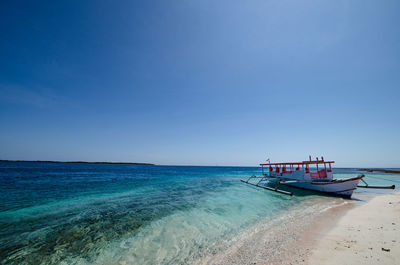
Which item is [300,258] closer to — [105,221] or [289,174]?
[105,221]

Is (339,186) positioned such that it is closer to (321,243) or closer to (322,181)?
(322,181)

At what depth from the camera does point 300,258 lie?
5.32 meters

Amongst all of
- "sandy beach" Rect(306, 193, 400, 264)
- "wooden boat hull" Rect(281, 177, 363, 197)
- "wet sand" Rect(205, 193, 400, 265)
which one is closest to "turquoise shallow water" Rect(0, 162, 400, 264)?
"wet sand" Rect(205, 193, 400, 265)

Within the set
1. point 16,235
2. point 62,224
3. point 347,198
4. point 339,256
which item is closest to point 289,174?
point 347,198

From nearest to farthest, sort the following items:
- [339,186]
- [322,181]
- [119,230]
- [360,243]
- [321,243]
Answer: [360,243] < [321,243] < [119,230] < [339,186] < [322,181]

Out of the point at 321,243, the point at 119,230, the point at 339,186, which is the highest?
the point at 339,186

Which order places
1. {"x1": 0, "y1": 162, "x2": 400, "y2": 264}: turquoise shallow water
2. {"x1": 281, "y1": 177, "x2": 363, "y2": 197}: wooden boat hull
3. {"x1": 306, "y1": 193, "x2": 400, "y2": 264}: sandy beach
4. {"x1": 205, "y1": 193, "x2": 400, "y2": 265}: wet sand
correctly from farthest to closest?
{"x1": 281, "y1": 177, "x2": 363, "y2": 197}: wooden boat hull → {"x1": 0, "y1": 162, "x2": 400, "y2": 264}: turquoise shallow water → {"x1": 205, "y1": 193, "x2": 400, "y2": 265}: wet sand → {"x1": 306, "y1": 193, "x2": 400, "y2": 264}: sandy beach

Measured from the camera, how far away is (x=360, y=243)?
6.13 m

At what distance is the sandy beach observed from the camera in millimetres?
5012

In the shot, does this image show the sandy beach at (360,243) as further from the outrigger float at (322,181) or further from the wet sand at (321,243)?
the outrigger float at (322,181)

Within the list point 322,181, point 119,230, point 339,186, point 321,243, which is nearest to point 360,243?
point 321,243

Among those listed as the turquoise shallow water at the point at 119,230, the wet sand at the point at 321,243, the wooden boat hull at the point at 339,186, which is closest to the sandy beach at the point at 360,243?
the wet sand at the point at 321,243

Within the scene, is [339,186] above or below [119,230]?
above

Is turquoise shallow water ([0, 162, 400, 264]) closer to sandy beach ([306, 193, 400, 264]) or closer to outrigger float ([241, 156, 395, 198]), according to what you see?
sandy beach ([306, 193, 400, 264])
